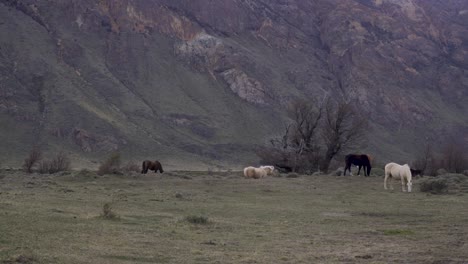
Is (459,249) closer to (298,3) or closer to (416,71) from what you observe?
(416,71)

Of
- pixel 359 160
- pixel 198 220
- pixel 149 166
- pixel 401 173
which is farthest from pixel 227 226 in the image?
pixel 149 166

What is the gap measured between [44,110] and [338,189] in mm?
67943

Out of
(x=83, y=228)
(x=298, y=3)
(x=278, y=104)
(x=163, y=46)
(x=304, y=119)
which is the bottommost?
(x=83, y=228)

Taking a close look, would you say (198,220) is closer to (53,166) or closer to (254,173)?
(254,173)

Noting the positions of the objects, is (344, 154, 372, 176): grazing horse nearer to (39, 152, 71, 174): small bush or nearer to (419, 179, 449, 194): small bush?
(419, 179, 449, 194): small bush

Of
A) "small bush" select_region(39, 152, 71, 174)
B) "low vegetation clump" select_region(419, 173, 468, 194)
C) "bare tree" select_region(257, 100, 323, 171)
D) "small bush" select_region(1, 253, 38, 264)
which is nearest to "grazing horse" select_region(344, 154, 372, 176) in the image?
"low vegetation clump" select_region(419, 173, 468, 194)

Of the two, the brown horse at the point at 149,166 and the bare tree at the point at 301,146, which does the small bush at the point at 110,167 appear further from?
the bare tree at the point at 301,146

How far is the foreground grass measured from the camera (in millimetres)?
13641

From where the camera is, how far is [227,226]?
1944cm

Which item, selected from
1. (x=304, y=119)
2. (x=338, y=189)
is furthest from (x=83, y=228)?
(x=304, y=119)

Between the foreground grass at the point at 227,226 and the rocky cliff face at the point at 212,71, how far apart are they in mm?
57818

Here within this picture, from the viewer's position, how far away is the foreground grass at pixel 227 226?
44.8 feet

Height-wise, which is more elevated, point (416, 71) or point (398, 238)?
point (416, 71)

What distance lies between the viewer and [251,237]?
56.3 ft
